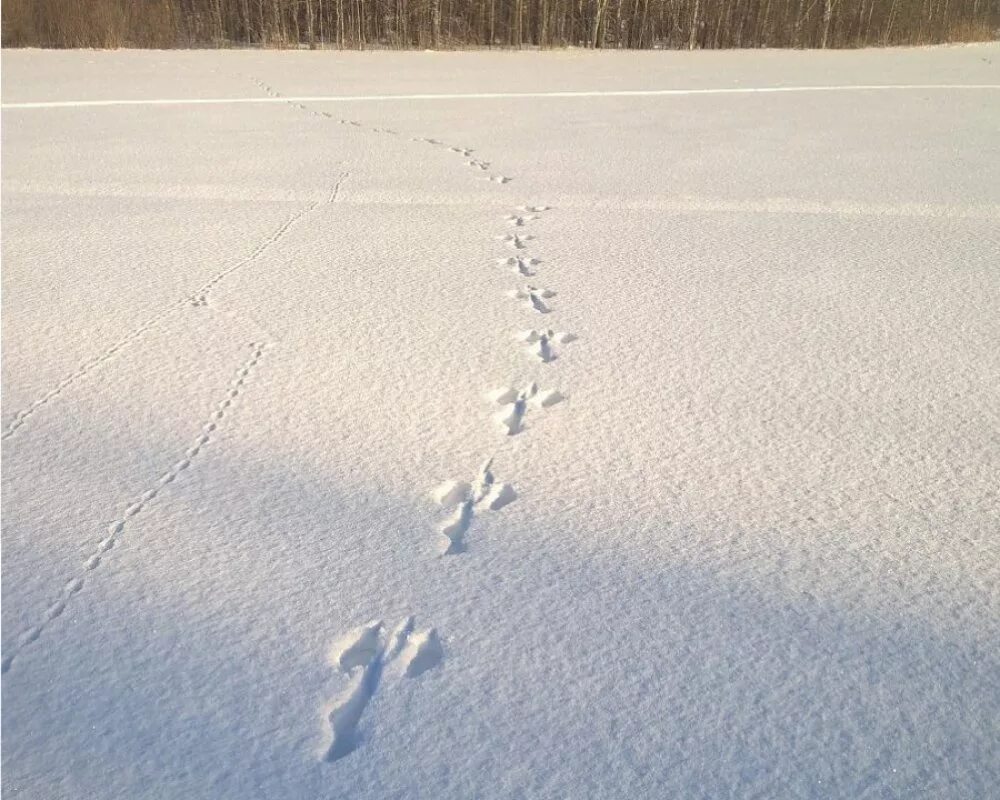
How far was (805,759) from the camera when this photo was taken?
99 centimetres

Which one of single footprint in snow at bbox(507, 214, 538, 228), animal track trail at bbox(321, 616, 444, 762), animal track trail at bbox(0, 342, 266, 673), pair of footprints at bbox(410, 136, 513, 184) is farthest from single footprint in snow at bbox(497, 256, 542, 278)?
animal track trail at bbox(321, 616, 444, 762)

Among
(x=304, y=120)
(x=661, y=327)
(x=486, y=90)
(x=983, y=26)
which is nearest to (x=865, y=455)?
(x=661, y=327)

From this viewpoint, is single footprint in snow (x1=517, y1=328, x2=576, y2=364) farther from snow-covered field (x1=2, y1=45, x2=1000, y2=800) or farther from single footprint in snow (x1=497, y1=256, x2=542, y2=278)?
single footprint in snow (x1=497, y1=256, x2=542, y2=278)

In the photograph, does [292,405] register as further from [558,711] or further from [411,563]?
[558,711]

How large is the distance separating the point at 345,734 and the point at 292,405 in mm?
841

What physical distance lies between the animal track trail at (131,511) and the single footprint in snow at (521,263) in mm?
785

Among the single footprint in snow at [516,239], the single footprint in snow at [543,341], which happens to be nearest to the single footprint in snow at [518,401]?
the single footprint in snow at [543,341]

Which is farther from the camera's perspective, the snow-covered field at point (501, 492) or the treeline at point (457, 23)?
the treeline at point (457, 23)

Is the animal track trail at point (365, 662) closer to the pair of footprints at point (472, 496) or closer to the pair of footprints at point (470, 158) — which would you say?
the pair of footprints at point (472, 496)

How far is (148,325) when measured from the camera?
212 centimetres

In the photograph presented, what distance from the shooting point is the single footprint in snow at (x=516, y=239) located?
2703 millimetres

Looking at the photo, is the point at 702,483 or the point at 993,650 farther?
the point at 702,483

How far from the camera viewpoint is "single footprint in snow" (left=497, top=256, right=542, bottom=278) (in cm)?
249

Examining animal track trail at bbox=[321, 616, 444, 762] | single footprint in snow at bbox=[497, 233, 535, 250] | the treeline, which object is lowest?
animal track trail at bbox=[321, 616, 444, 762]
